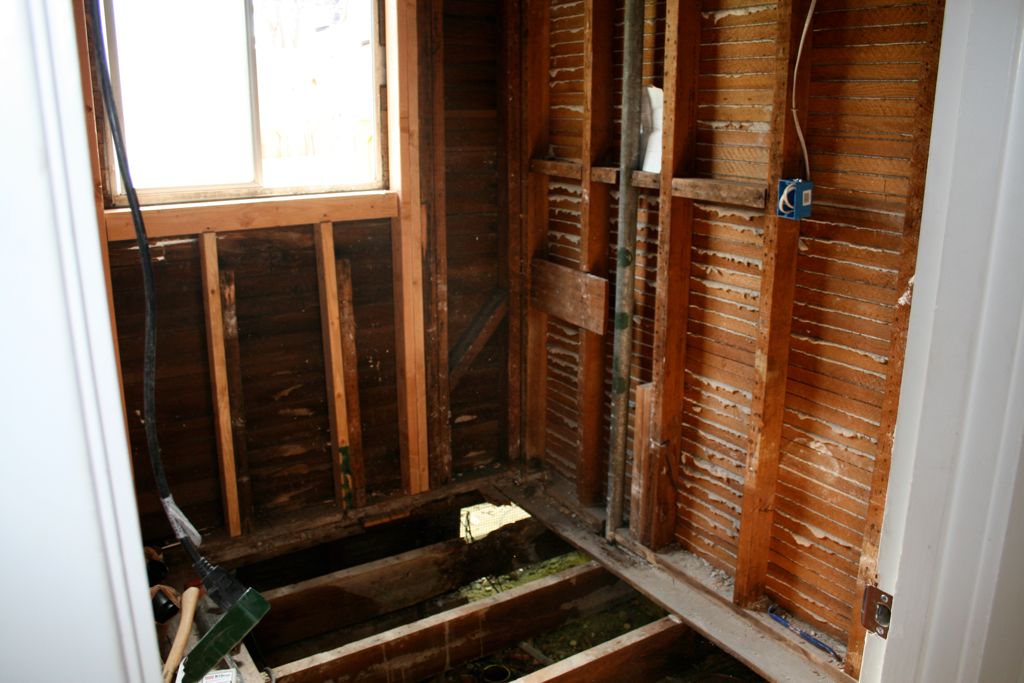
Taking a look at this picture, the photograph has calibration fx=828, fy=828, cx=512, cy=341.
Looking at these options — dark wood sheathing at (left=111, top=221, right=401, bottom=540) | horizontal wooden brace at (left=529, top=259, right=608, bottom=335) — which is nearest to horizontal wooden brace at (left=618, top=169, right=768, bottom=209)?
horizontal wooden brace at (left=529, top=259, right=608, bottom=335)

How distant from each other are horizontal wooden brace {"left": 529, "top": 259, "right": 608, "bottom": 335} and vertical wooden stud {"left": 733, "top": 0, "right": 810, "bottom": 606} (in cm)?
78

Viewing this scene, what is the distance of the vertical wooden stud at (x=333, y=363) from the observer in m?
3.24

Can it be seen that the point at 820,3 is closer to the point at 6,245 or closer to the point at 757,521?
the point at 757,521

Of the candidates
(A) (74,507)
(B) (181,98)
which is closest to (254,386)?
(B) (181,98)

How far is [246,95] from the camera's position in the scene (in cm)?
304

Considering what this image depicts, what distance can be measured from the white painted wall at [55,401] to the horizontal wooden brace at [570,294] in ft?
8.99

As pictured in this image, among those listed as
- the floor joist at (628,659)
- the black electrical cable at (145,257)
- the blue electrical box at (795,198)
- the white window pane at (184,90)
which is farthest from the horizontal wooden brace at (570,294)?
the black electrical cable at (145,257)

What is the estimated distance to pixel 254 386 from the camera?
330 cm

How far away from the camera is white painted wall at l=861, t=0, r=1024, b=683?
789 millimetres

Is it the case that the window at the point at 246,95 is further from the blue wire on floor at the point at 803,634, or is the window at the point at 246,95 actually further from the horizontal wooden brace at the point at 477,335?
the blue wire on floor at the point at 803,634

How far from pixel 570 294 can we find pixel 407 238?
2.31 ft

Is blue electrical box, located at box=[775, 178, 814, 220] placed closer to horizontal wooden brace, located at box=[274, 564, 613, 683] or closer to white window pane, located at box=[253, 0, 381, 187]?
horizontal wooden brace, located at box=[274, 564, 613, 683]

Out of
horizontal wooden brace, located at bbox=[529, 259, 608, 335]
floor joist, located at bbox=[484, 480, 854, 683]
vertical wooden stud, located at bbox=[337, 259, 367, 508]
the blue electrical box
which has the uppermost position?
the blue electrical box

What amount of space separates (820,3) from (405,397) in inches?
85.4
